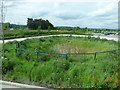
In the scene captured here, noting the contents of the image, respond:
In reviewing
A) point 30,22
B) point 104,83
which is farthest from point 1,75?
point 30,22

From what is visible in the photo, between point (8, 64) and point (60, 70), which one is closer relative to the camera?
point (60, 70)

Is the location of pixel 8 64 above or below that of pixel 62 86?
above

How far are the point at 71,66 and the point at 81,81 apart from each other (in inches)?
59.2

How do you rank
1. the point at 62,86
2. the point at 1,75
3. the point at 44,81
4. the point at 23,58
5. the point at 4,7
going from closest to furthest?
the point at 62,86, the point at 44,81, the point at 1,75, the point at 4,7, the point at 23,58

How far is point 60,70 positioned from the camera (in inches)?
226

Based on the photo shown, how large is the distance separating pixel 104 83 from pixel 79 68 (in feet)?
5.02

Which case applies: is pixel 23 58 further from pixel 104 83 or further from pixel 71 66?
pixel 104 83

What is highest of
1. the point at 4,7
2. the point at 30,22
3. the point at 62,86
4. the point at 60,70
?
the point at 30,22

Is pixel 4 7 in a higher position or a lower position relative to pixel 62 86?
higher

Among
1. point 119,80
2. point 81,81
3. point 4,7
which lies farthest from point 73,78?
point 4,7

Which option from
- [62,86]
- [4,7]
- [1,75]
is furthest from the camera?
[4,7]

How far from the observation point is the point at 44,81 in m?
5.00

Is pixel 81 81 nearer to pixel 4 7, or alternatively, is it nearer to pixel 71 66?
pixel 71 66

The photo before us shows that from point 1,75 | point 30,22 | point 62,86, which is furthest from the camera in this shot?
point 30,22
